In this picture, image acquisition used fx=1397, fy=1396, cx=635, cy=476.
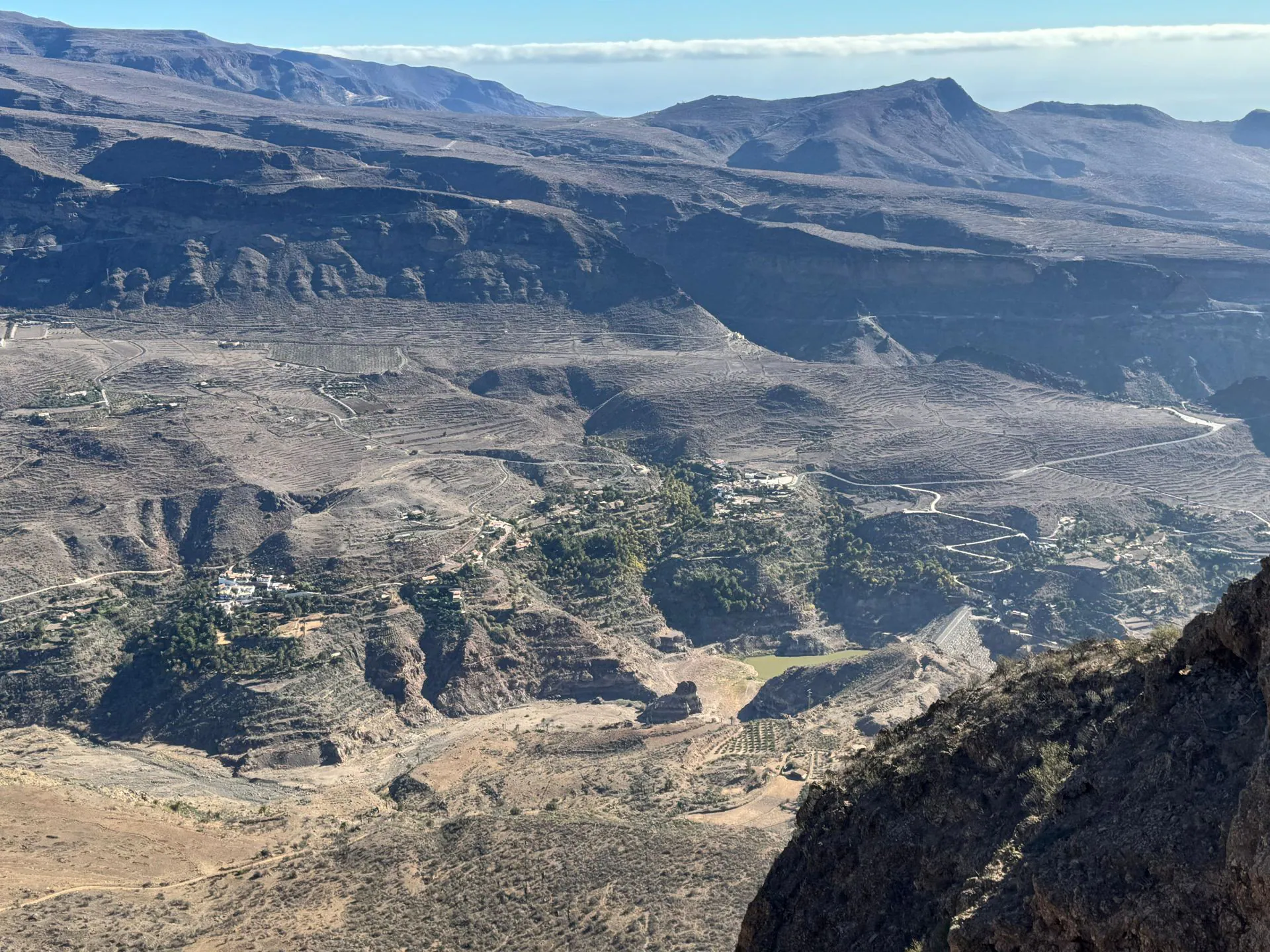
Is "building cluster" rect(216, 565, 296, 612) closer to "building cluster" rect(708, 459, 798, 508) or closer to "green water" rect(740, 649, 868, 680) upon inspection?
"green water" rect(740, 649, 868, 680)

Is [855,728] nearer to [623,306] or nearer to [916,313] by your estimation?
[623,306]

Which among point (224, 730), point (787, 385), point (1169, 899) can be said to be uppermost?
point (1169, 899)

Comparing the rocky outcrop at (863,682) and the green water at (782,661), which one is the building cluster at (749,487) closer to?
the green water at (782,661)

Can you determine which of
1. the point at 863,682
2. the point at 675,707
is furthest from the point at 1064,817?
the point at 863,682

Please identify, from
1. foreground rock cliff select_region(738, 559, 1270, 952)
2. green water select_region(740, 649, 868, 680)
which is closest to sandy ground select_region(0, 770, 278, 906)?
foreground rock cliff select_region(738, 559, 1270, 952)

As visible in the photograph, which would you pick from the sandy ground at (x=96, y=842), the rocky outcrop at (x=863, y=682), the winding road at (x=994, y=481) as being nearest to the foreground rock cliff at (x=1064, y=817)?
the sandy ground at (x=96, y=842)

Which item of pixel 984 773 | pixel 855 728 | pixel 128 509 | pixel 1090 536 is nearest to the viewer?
pixel 984 773

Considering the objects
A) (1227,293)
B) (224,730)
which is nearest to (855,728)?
(224,730)

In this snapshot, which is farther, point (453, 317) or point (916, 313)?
point (916, 313)
